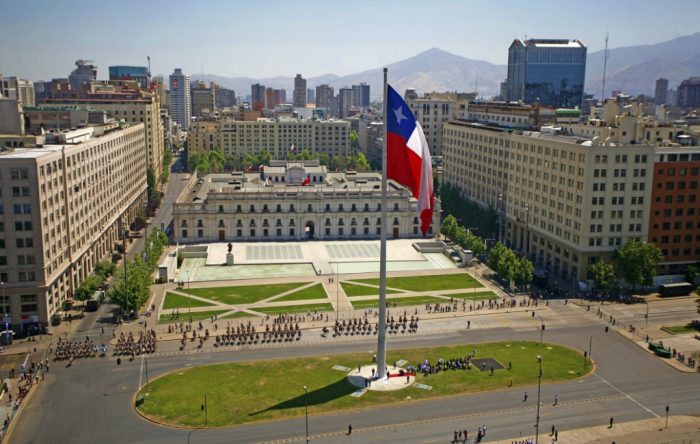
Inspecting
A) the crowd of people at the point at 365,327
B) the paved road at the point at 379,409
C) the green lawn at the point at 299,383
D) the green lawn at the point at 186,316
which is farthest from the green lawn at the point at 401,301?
the green lawn at the point at 186,316

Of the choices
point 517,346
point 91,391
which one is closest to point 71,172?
point 91,391

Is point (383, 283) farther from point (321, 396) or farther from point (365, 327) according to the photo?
point (365, 327)

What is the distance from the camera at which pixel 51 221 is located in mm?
99062

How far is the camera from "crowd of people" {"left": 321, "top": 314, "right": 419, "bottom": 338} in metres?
96.4

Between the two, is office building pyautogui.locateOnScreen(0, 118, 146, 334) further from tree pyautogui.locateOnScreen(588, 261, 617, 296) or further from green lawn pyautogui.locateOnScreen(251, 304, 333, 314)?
tree pyautogui.locateOnScreen(588, 261, 617, 296)

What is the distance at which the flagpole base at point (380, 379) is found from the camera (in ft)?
254

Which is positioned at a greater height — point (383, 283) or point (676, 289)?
point (383, 283)

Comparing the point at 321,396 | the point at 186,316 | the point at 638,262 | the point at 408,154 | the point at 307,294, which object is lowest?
the point at 321,396

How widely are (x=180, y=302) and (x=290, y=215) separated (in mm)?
53057

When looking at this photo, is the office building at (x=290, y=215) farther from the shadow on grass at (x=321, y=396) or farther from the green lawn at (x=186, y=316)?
the shadow on grass at (x=321, y=396)

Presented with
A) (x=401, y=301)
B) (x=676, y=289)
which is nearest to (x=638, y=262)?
(x=676, y=289)

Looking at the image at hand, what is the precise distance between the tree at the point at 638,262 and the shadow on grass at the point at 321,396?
197 feet

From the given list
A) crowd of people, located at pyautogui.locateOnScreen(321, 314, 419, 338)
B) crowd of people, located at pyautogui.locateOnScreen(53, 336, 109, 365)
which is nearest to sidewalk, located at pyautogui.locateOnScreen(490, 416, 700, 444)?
crowd of people, located at pyautogui.locateOnScreen(321, 314, 419, 338)

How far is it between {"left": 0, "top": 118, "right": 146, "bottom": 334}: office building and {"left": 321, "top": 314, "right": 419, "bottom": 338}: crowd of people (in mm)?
42043
